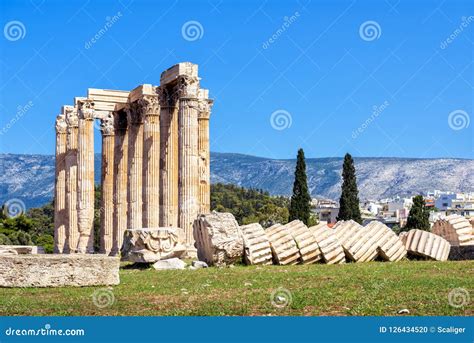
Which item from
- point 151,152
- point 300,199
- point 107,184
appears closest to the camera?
point 151,152

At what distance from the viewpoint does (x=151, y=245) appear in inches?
967

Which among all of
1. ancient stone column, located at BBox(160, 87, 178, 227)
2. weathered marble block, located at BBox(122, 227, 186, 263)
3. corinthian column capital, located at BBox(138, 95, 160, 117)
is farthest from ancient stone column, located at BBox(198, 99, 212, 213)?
weathered marble block, located at BBox(122, 227, 186, 263)

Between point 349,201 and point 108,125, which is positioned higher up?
point 108,125

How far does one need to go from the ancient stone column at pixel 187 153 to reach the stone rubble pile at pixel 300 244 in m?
10.0

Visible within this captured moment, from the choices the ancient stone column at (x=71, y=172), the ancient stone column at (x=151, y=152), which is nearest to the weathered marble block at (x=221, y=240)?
the ancient stone column at (x=151, y=152)

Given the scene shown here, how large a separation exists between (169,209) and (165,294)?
2110 cm

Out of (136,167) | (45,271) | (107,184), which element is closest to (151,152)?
(136,167)

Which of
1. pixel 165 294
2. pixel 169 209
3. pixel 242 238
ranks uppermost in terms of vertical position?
pixel 169 209

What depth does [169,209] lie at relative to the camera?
36.1 meters

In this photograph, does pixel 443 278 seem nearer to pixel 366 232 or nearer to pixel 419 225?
pixel 366 232

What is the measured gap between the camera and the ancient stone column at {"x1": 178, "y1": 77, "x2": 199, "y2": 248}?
33500mm

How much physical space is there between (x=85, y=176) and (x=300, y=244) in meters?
22.7

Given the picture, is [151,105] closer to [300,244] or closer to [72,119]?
[72,119]

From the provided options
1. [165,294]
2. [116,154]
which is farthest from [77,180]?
[165,294]
